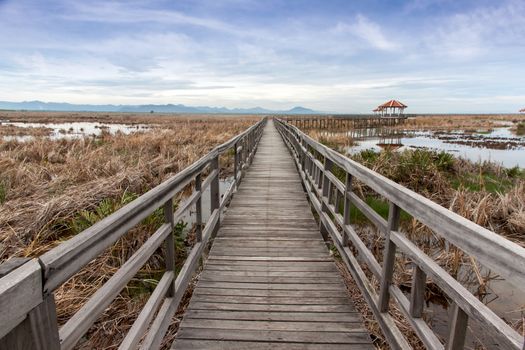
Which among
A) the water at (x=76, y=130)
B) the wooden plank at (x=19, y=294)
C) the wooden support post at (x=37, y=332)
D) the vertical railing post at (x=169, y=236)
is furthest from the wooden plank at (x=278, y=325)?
the water at (x=76, y=130)

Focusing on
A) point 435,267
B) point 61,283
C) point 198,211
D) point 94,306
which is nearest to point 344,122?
point 198,211

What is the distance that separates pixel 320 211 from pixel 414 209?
121 inches

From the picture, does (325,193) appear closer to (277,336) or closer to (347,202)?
(347,202)

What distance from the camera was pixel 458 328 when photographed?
163 cm

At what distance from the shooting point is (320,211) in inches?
202

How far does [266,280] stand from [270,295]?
0.31 m

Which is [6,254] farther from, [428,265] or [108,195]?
[428,265]

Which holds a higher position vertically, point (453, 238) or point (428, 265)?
point (453, 238)

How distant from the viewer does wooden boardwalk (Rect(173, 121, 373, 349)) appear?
2.75 meters

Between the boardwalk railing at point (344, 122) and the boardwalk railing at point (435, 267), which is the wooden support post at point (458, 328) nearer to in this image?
the boardwalk railing at point (435, 267)

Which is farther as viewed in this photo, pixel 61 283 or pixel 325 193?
pixel 325 193

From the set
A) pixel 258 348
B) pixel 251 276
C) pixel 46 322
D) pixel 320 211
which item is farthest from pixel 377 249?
pixel 46 322

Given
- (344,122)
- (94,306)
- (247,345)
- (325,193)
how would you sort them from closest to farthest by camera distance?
(94,306) < (247,345) < (325,193) < (344,122)

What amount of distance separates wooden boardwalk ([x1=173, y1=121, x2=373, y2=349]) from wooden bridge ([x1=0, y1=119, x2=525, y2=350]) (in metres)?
0.01
